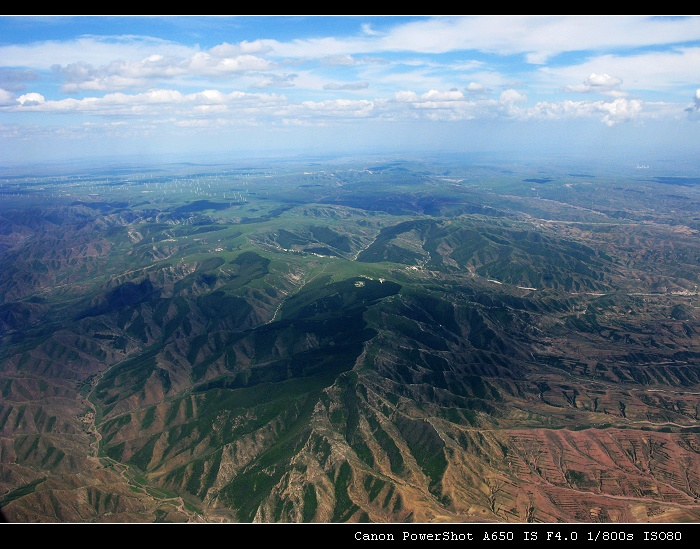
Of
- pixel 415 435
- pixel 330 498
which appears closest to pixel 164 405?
pixel 330 498

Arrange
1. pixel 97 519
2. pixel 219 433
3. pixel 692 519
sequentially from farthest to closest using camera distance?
pixel 219 433 < pixel 97 519 < pixel 692 519

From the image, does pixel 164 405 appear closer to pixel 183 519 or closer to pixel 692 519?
pixel 183 519

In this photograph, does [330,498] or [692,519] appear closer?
[692,519]

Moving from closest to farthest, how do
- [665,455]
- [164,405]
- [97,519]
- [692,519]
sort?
[692,519]
[97,519]
[665,455]
[164,405]

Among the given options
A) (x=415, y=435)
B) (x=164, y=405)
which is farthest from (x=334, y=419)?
(x=164, y=405)

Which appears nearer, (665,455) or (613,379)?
(665,455)
